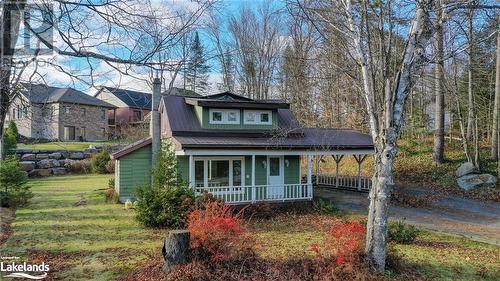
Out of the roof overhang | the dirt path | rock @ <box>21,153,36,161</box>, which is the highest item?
the roof overhang

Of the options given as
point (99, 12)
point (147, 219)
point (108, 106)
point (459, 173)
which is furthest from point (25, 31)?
point (108, 106)

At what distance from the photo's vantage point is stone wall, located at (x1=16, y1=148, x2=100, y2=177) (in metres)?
23.7

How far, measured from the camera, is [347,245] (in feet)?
22.7

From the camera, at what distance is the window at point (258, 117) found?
15.9 m

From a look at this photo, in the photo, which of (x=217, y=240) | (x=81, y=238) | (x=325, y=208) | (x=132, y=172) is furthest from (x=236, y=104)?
(x=217, y=240)

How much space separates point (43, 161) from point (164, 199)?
59.6ft

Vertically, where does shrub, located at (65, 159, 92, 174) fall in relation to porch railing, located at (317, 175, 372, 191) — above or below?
above

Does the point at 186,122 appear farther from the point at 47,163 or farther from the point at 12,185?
the point at 47,163

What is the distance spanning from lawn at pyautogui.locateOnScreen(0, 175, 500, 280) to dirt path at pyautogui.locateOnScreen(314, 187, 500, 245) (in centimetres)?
126

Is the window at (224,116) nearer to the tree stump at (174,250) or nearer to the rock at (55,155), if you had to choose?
the tree stump at (174,250)

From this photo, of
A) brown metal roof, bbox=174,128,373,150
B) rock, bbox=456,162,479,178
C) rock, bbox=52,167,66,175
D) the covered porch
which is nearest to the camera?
brown metal roof, bbox=174,128,373,150

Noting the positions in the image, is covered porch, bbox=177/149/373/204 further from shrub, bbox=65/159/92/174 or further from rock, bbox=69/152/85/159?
rock, bbox=69/152/85/159

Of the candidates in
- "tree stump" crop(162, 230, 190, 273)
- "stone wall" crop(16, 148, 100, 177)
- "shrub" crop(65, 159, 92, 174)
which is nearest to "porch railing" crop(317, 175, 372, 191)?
"tree stump" crop(162, 230, 190, 273)

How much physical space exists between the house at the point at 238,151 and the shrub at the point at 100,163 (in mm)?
11194
